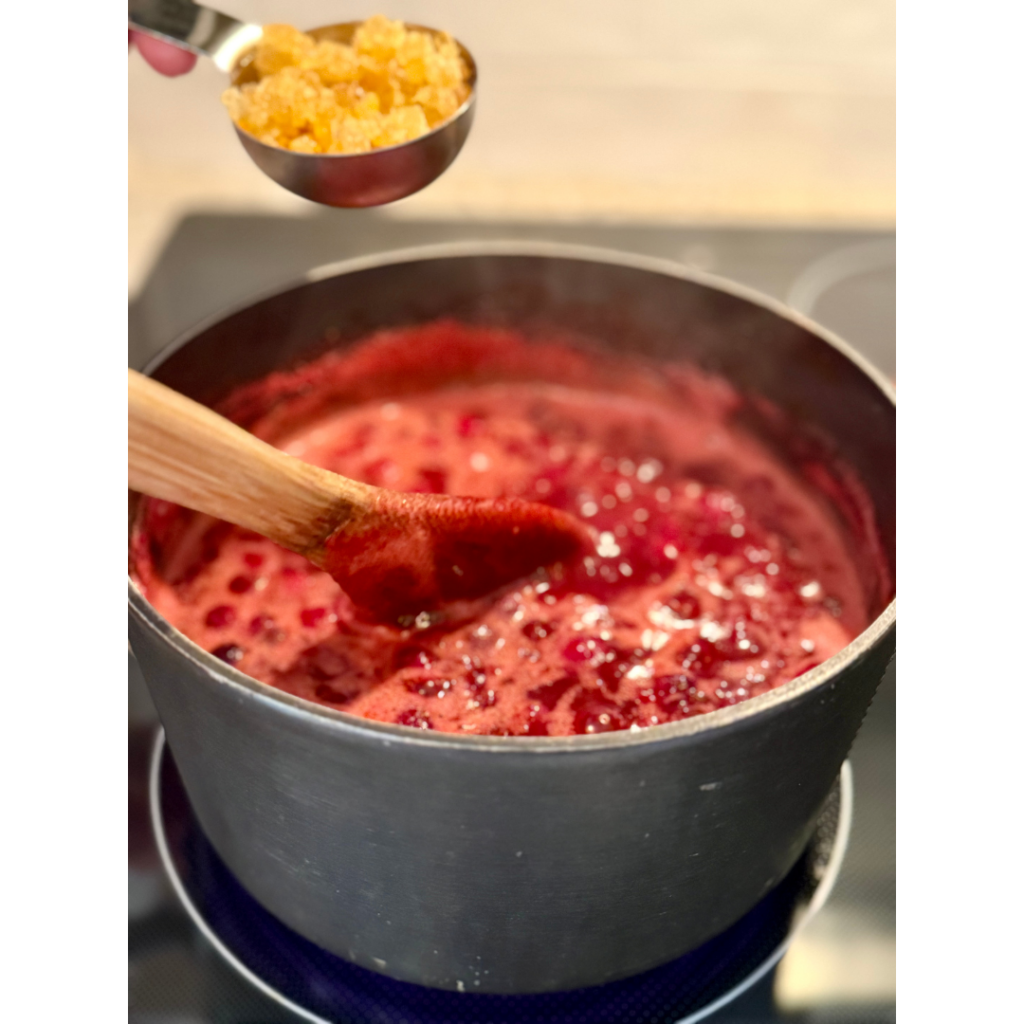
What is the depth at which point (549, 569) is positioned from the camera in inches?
45.2

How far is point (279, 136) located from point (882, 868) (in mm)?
970

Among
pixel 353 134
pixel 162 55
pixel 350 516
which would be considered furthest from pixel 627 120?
pixel 350 516

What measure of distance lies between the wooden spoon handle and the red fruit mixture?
22 centimetres

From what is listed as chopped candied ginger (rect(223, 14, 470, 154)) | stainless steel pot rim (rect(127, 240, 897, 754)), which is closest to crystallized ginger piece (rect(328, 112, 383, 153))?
chopped candied ginger (rect(223, 14, 470, 154))

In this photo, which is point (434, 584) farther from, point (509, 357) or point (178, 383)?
point (509, 357)

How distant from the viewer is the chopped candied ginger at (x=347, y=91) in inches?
33.6

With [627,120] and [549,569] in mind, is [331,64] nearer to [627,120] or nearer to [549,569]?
[549,569]

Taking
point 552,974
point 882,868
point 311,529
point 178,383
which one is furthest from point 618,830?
point 178,383

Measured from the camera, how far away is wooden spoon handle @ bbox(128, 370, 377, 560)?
2.33 feet

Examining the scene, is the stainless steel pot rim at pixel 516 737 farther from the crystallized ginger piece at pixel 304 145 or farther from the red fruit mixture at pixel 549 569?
the crystallized ginger piece at pixel 304 145

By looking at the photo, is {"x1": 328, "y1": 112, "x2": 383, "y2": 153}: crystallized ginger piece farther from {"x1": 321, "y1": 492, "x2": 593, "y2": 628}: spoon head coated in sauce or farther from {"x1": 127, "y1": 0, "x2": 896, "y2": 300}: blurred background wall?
{"x1": 127, "y1": 0, "x2": 896, "y2": 300}: blurred background wall

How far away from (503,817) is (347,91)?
25.8 inches

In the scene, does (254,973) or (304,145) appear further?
(254,973)

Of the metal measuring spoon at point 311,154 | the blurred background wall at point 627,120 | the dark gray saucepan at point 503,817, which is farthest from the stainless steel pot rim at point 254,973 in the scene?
the blurred background wall at point 627,120
